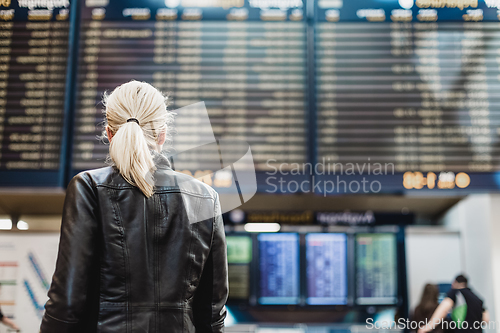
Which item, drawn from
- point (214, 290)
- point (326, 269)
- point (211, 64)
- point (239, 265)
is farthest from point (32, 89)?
point (326, 269)

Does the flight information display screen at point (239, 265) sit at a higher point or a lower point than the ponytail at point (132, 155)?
lower

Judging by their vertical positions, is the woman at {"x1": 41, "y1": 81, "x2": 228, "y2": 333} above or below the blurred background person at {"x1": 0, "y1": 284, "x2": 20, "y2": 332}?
above

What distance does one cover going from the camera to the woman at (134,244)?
1.16 metres

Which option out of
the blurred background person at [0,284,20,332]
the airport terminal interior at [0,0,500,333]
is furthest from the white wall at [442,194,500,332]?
the blurred background person at [0,284,20,332]

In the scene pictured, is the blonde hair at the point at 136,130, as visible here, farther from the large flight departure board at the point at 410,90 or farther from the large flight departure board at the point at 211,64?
the large flight departure board at the point at 410,90

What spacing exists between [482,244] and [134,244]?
2510mm

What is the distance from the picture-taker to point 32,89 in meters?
2.91

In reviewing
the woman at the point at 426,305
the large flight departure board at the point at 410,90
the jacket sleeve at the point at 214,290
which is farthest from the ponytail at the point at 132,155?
the woman at the point at 426,305

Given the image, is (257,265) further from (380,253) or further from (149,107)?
(149,107)

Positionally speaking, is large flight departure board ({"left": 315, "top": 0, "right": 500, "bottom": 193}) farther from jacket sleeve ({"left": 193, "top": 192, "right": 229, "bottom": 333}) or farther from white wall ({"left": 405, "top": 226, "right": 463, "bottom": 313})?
jacket sleeve ({"left": 193, "top": 192, "right": 229, "bottom": 333})

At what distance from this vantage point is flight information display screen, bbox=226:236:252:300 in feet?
10.9

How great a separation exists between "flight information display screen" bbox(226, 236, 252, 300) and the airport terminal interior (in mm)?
270

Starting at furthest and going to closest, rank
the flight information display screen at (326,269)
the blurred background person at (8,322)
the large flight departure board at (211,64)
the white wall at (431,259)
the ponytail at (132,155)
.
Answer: the flight information display screen at (326,269) → the white wall at (431,259) → the large flight departure board at (211,64) → the blurred background person at (8,322) → the ponytail at (132,155)

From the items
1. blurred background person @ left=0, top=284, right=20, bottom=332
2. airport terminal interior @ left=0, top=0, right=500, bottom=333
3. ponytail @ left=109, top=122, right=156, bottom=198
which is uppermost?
airport terminal interior @ left=0, top=0, right=500, bottom=333
